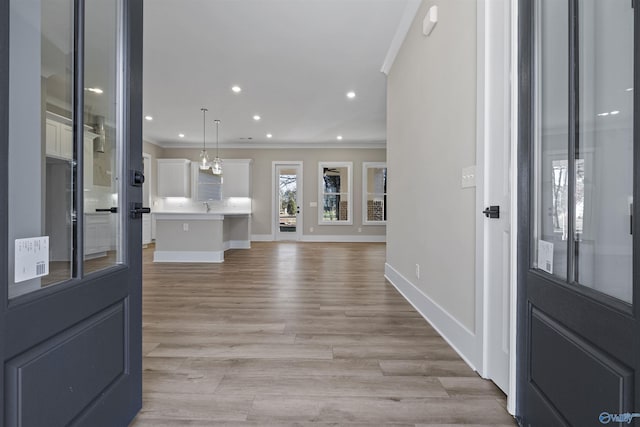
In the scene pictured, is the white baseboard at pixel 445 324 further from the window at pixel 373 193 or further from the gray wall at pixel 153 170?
the gray wall at pixel 153 170

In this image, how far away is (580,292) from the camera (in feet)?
3.12

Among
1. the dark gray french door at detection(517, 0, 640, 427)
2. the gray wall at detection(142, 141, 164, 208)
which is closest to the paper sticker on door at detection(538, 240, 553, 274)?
the dark gray french door at detection(517, 0, 640, 427)

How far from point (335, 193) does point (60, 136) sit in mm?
8448

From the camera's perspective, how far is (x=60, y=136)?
1018 mm

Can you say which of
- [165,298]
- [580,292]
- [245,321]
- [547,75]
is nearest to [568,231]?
[580,292]

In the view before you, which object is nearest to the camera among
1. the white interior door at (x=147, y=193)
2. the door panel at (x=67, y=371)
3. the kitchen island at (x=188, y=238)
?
the door panel at (x=67, y=371)

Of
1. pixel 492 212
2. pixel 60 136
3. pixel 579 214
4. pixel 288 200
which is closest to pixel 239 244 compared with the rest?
pixel 288 200

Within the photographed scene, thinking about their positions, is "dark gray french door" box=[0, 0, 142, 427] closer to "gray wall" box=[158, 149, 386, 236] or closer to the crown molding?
the crown molding

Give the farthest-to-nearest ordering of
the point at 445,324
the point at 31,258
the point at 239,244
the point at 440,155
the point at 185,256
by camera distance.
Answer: the point at 239,244
the point at 185,256
the point at 440,155
the point at 445,324
the point at 31,258

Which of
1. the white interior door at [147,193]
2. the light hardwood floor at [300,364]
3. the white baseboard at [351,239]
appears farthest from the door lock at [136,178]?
the white baseboard at [351,239]

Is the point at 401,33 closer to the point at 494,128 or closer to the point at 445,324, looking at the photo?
the point at 494,128

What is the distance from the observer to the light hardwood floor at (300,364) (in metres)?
1.45

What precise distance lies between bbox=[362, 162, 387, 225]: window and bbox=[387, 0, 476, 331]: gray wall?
5673 mm

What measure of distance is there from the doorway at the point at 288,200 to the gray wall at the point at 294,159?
173 millimetres
